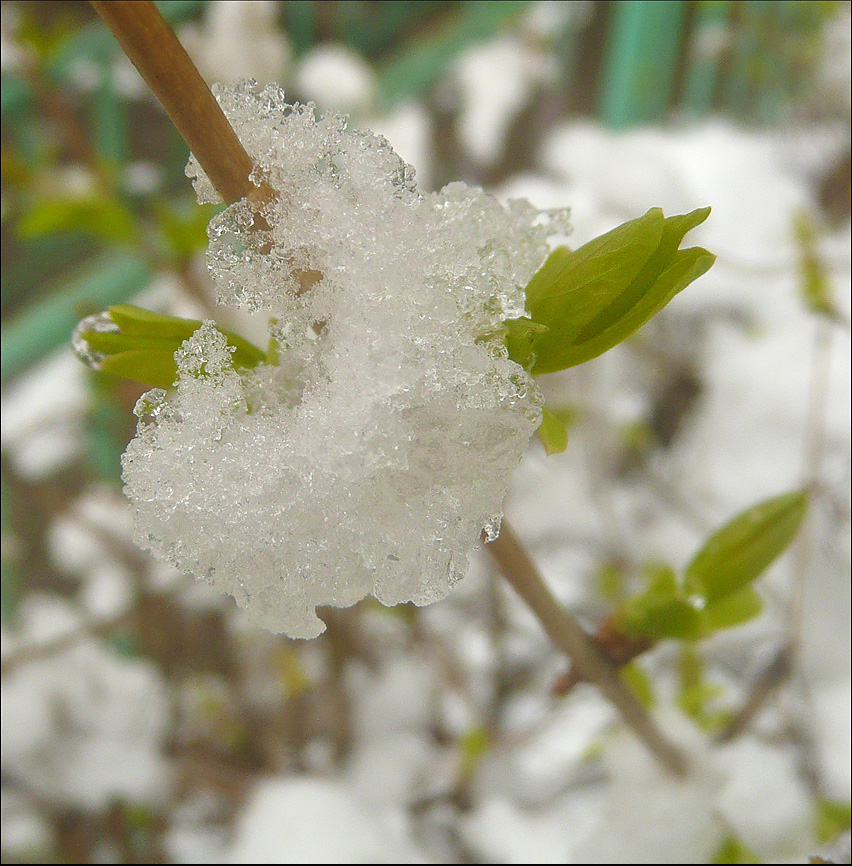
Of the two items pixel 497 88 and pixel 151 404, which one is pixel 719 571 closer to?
pixel 151 404

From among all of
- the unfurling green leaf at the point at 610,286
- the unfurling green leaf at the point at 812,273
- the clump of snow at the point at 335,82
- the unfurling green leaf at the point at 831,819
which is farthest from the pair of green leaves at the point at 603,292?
the clump of snow at the point at 335,82

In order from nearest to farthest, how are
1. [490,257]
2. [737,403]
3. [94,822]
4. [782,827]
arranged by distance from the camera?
[490,257], [782,827], [94,822], [737,403]

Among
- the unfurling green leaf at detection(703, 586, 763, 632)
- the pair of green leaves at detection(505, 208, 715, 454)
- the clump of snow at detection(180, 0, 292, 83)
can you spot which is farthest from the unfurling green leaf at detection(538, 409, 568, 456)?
the clump of snow at detection(180, 0, 292, 83)

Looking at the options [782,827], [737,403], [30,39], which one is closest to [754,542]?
[782,827]

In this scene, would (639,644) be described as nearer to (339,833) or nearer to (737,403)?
(339,833)

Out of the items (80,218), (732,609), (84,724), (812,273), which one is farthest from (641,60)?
(84,724)

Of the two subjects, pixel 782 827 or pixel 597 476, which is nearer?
pixel 782 827
